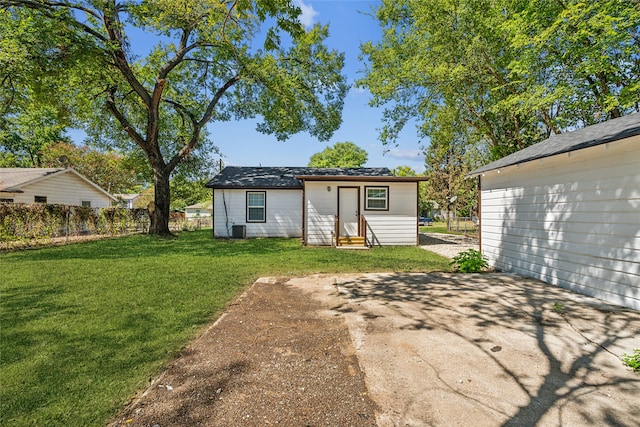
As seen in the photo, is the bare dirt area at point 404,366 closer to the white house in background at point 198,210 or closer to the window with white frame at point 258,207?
the window with white frame at point 258,207

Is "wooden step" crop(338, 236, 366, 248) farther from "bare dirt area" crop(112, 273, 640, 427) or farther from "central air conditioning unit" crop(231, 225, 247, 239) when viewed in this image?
"bare dirt area" crop(112, 273, 640, 427)

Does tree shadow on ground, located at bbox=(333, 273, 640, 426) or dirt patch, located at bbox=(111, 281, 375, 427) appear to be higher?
tree shadow on ground, located at bbox=(333, 273, 640, 426)

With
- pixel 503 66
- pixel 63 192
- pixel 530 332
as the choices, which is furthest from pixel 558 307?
pixel 63 192

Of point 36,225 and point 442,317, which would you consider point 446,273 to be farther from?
point 36,225

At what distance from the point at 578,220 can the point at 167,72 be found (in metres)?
15.6

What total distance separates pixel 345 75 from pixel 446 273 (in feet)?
43.5

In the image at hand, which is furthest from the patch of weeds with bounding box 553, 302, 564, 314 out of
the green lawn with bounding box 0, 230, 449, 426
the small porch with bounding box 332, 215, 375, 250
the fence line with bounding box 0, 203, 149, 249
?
the fence line with bounding box 0, 203, 149, 249

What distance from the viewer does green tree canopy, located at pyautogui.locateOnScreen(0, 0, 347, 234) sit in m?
9.57

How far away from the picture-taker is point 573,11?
7.87 meters

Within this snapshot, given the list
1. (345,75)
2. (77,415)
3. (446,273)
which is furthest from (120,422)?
(345,75)

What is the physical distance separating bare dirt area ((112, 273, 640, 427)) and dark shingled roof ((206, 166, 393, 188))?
30.5 ft

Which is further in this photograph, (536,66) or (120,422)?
(536,66)

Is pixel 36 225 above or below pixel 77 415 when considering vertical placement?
above

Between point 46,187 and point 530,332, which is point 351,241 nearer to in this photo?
point 530,332
